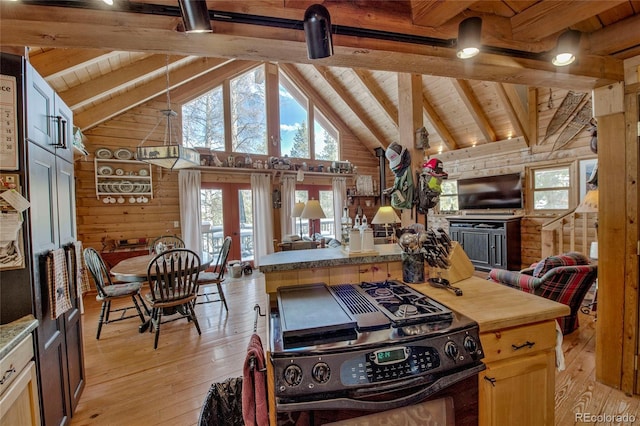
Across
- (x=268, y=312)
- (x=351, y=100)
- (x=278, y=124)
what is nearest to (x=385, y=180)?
(x=351, y=100)

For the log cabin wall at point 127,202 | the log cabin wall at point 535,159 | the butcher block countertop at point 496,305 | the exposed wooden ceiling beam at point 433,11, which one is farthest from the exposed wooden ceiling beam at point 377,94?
the butcher block countertop at point 496,305

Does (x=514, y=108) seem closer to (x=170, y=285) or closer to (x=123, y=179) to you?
(x=170, y=285)

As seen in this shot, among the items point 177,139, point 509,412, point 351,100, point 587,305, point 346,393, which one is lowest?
point 587,305

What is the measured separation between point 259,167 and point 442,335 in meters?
5.55

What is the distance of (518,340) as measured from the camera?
1.23 metres

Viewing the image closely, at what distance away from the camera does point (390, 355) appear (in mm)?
1011

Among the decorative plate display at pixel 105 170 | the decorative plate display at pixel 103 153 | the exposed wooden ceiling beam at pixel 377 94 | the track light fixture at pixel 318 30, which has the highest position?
the exposed wooden ceiling beam at pixel 377 94

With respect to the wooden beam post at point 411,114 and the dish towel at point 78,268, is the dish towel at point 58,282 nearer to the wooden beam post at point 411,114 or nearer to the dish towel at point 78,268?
the dish towel at point 78,268

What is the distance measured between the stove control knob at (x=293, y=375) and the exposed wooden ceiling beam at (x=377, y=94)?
6.04 metres

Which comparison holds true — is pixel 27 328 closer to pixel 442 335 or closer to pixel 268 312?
pixel 268 312

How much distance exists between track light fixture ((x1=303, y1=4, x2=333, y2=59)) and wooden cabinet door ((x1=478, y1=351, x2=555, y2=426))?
1609 mm

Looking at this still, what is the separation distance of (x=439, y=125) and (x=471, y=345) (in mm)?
6097

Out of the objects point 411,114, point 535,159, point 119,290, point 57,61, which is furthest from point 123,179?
point 535,159

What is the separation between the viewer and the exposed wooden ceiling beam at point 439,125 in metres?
6.02
